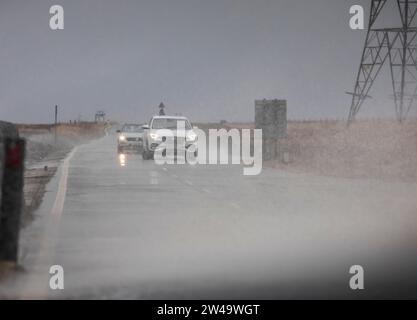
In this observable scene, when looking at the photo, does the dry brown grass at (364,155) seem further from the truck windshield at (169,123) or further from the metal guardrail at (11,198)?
the metal guardrail at (11,198)

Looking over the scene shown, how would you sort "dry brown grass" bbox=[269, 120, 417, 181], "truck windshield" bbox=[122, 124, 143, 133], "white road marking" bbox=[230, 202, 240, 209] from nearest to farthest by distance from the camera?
"white road marking" bbox=[230, 202, 240, 209] → "dry brown grass" bbox=[269, 120, 417, 181] → "truck windshield" bbox=[122, 124, 143, 133]

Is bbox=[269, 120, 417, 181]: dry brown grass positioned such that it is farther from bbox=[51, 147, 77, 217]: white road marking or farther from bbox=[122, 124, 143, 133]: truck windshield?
bbox=[122, 124, 143, 133]: truck windshield

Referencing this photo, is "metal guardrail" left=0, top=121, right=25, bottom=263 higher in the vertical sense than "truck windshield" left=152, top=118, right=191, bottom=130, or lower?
lower

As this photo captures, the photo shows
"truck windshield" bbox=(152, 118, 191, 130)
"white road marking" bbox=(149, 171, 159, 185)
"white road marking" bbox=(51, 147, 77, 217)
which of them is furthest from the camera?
"truck windshield" bbox=(152, 118, 191, 130)

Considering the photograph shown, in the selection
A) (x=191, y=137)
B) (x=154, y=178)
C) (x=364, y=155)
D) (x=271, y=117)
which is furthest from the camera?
(x=364, y=155)

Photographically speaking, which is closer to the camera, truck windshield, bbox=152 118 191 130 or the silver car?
truck windshield, bbox=152 118 191 130

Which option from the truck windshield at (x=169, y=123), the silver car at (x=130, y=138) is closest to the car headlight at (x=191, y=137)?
the truck windshield at (x=169, y=123)

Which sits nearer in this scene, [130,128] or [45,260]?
[45,260]

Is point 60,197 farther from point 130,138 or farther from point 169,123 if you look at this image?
point 130,138

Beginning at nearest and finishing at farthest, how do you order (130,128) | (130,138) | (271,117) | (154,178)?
(154,178), (271,117), (130,138), (130,128)

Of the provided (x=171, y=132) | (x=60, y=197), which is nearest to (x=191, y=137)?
(x=171, y=132)

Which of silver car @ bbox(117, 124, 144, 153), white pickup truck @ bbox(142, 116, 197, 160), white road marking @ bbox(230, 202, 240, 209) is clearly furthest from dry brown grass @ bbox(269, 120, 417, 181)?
white road marking @ bbox(230, 202, 240, 209)
